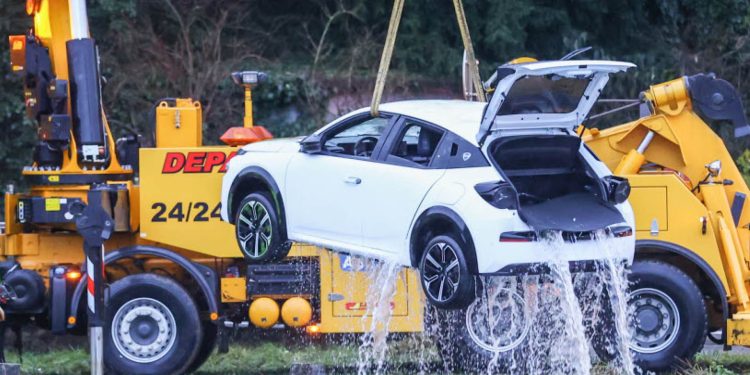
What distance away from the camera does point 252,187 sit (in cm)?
1275

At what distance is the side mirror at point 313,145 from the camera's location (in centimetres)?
1190

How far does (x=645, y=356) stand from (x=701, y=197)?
5.54 feet

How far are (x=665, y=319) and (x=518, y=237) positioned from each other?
3.93m

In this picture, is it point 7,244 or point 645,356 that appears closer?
point 645,356

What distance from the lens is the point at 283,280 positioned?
1462cm

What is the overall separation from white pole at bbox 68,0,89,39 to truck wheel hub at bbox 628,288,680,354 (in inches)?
242

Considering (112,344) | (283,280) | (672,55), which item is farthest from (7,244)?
(672,55)

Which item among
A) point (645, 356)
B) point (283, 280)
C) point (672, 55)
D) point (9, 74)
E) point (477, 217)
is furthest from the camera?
point (672, 55)

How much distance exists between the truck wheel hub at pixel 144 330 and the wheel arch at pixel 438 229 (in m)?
4.27

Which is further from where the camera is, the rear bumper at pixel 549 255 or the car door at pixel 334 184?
the car door at pixel 334 184

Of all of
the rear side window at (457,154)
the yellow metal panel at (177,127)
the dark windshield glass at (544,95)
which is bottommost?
the rear side window at (457,154)

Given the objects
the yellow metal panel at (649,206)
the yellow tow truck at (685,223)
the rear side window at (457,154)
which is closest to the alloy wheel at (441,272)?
the rear side window at (457,154)

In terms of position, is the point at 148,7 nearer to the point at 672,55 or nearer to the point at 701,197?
the point at 672,55

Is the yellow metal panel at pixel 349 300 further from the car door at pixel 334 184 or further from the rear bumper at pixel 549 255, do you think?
the rear bumper at pixel 549 255
